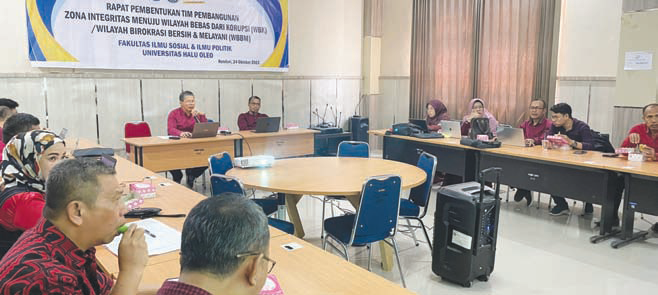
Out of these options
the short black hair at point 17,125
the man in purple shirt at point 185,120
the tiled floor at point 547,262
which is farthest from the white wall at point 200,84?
the short black hair at point 17,125

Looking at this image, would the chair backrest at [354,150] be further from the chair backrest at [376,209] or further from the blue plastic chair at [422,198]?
the chair backrest at [376,209]

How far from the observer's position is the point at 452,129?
6.27 m

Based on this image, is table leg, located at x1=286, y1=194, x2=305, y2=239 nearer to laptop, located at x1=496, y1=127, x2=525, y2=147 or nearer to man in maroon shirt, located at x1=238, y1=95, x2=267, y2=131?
laptop, located at x1=496, y1=127, x2=525, y2=147

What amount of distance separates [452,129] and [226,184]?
3938 millimetres

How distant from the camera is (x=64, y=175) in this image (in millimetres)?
1328

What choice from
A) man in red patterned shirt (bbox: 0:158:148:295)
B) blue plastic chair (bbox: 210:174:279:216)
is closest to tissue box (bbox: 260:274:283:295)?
man in red patterned shirt (bbox: 0:158:148:295)

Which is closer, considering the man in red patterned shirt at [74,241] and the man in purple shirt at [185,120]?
the man in red patterned shirt at [74,241]

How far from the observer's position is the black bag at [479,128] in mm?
5680

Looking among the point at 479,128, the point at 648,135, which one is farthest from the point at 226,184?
the point at 648,135

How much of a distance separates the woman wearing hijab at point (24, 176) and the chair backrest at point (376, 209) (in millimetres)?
1718

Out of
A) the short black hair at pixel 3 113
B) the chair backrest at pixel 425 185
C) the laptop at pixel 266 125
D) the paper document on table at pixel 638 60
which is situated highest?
the paper document on table at pixel 638 60

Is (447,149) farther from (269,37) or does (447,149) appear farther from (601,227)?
(269,37)

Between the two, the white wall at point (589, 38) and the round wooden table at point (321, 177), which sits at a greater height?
the white wall at point (589, 38)

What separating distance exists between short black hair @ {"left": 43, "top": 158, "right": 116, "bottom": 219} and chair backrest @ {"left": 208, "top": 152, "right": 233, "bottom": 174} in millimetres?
2423
